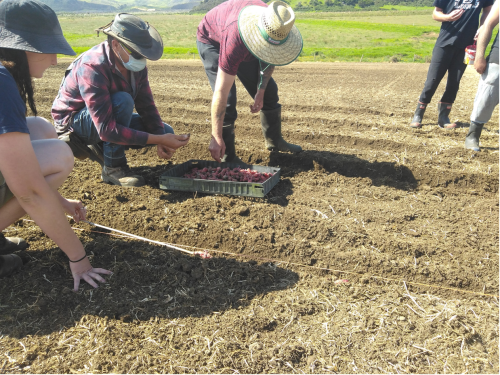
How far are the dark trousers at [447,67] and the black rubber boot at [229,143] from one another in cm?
276

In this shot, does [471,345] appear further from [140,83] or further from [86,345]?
[140,83]

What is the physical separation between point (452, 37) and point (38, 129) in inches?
181

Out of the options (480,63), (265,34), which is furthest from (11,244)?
(480,63)

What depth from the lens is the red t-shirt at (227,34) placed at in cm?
300

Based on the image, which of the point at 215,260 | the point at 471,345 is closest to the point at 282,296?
the point at 215,260

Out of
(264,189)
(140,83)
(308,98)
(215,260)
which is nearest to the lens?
(215,260)

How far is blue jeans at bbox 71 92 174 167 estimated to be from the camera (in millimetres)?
3227

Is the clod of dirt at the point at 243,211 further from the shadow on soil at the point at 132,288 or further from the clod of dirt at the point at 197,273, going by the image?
the clod of dirt at the point at 197,273

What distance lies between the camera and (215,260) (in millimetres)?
2615

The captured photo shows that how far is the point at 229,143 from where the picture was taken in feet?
13.0

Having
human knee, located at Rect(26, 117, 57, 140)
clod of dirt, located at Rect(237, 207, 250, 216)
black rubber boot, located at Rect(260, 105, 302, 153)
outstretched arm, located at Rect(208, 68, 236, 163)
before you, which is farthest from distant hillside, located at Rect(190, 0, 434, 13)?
human knee, located at Rect(26, 117, 57, 140)

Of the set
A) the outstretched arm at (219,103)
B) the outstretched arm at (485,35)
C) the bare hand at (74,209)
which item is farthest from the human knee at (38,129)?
the outstretched arm at (485,35)

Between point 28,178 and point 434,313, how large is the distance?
86.2 inches

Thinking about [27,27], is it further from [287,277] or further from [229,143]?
[229,143]
